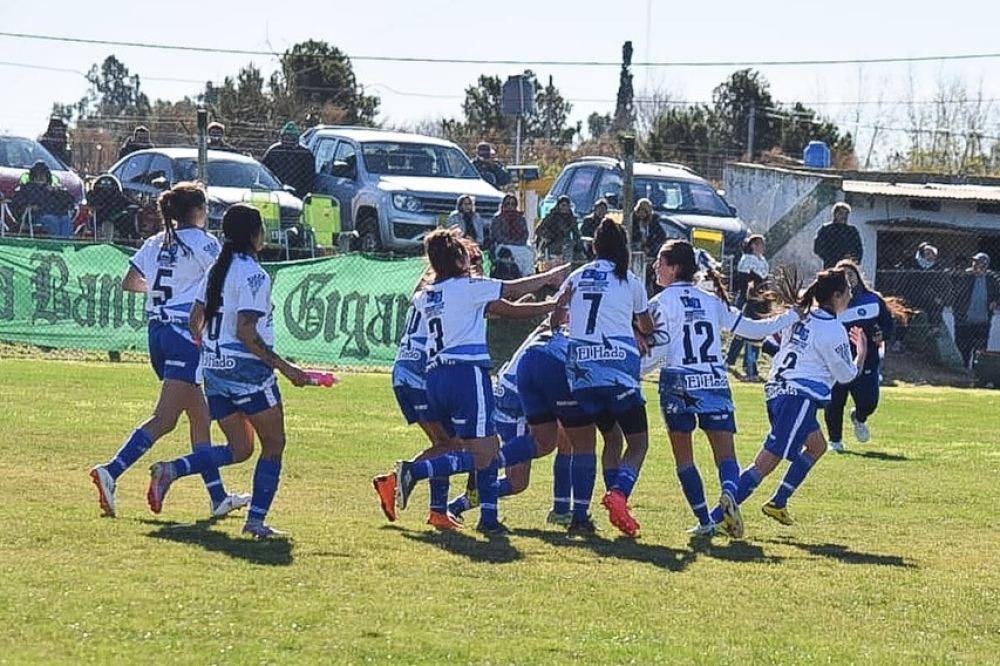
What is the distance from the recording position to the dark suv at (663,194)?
26.7 meters

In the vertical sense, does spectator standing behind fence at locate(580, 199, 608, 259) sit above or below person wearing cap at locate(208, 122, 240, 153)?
below

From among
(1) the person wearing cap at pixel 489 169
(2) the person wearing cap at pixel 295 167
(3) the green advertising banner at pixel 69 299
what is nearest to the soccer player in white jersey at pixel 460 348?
(3) the green advertising banner at pixel 69 299

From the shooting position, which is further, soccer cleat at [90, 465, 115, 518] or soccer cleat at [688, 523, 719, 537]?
soccer cleat at [688, 523, 719, 537]

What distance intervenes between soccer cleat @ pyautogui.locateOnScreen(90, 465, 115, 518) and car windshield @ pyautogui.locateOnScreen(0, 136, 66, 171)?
17.0 meters

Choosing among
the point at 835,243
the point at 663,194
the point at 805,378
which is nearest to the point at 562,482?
the point at 805,378

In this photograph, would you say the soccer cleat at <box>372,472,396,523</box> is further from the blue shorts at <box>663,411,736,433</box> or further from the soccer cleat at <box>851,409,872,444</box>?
the soccer cleat at <box>851,409,872,444</box>

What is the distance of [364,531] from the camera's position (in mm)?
9594

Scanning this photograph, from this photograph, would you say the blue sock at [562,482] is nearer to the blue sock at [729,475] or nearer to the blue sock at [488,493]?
the blue sock at [488,493]

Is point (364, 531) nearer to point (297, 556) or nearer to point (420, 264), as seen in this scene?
point (297, 556)

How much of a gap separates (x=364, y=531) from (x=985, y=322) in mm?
19135

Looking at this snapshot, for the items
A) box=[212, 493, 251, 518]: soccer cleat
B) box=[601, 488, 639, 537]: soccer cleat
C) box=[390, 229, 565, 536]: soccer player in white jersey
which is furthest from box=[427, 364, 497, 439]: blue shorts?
box=[212, 493, 251, 518]: soccer cleat

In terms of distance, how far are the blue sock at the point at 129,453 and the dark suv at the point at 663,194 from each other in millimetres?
16599

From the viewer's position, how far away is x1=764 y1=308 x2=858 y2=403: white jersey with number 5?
10.7 metres

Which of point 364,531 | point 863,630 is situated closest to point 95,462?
point 364,531
